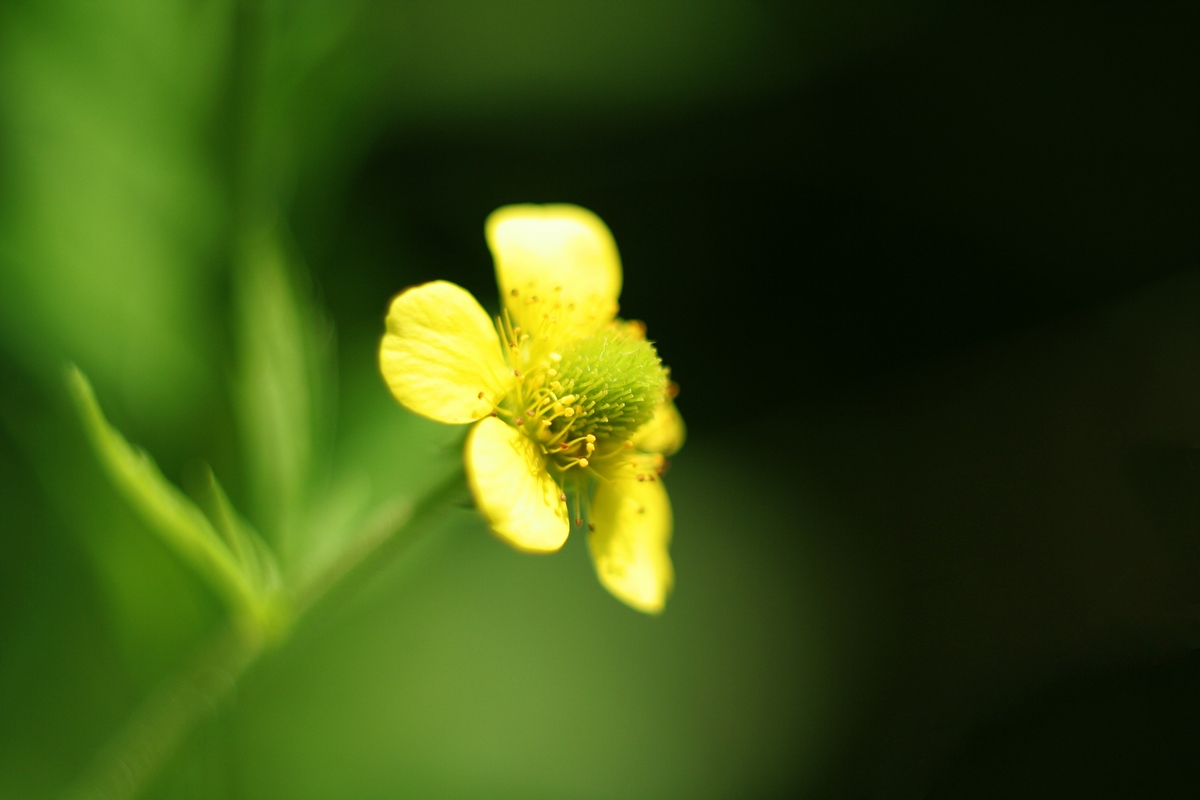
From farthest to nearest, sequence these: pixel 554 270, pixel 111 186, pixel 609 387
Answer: pixel 111 186, pixel 554 270, pixel 609 387

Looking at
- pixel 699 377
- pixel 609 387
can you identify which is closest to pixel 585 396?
pixel 609 387

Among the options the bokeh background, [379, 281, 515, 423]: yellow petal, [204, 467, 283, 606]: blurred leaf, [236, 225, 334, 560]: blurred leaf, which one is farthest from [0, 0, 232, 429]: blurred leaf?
[379, 281, 515, 423]: yellow petal

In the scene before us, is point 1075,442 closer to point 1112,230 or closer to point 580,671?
point 1112,230

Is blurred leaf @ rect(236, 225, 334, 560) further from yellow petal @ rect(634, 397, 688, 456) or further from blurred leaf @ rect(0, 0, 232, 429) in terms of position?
yellow petal @ rect(634, 397, 688, 456)

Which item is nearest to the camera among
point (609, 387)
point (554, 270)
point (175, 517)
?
point (175, 517)

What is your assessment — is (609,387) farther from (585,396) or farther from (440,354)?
(440,354)

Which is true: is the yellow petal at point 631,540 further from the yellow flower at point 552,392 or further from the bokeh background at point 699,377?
the bokeh background at point 699,377

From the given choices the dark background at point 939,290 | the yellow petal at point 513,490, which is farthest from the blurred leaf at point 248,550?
the dark background at point 939,290
